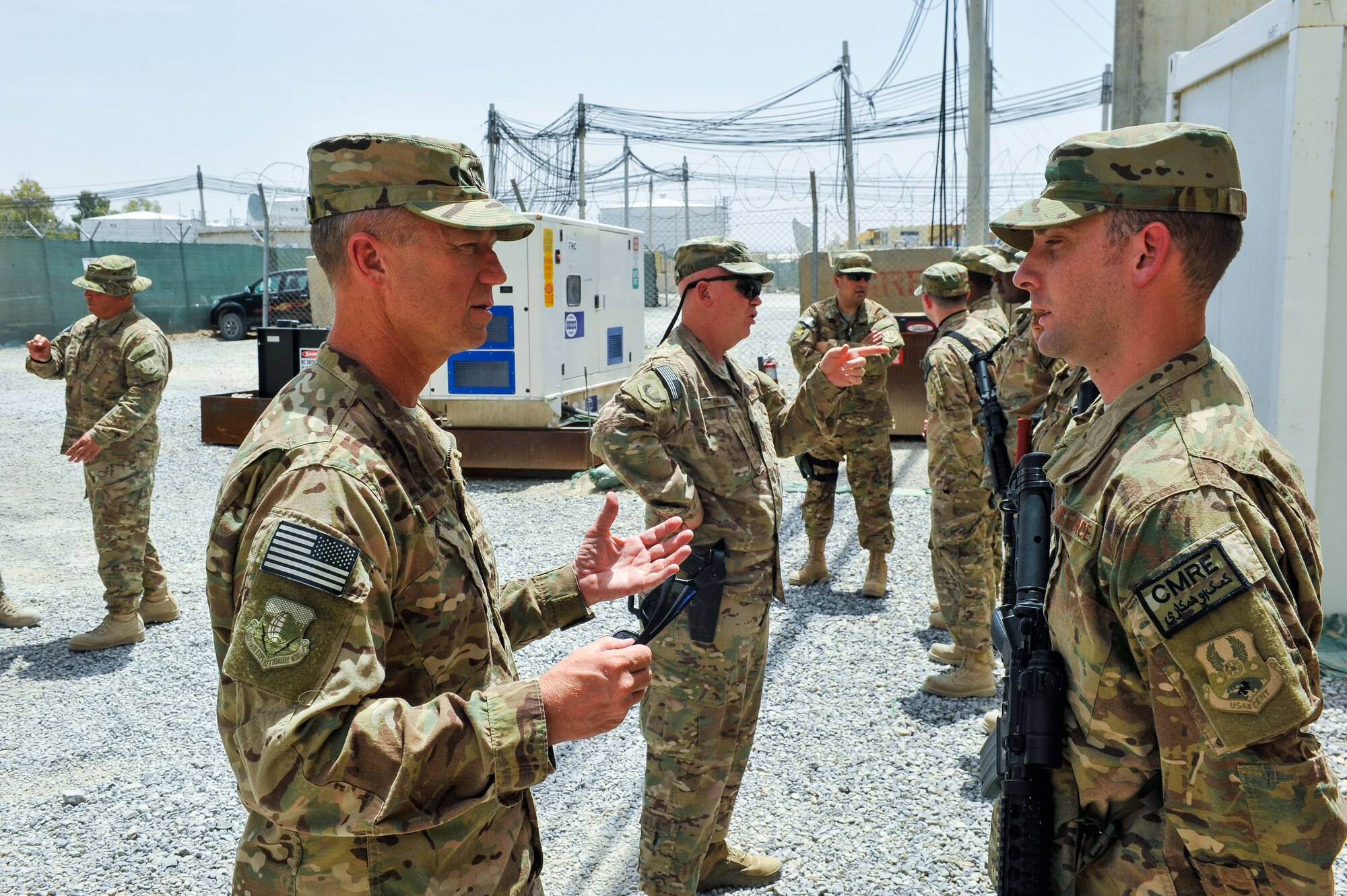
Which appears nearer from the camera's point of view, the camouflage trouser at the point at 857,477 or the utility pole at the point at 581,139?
the camouflage trouser at the point at 857,477

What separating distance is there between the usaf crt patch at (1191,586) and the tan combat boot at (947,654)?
3890mm

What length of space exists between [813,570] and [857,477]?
29.0 inches

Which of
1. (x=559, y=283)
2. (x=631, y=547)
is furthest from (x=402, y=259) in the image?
(x=559, y=283)

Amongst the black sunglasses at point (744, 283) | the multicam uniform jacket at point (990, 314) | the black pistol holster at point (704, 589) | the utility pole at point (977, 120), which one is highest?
the utility pole at point (977, 120)

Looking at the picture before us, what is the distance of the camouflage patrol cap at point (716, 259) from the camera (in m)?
3.60

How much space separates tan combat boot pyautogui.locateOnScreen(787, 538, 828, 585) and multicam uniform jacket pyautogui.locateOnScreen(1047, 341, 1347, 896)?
523 cm

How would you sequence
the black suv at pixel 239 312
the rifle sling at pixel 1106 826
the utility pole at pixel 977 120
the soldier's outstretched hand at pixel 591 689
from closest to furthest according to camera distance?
1. the soldier's outstretched hand at pixel 591 689
2. the rifle sling at pixel 1106 826
3. the utility pole at pixel 977 120
4. the black suv at pixel 239 312

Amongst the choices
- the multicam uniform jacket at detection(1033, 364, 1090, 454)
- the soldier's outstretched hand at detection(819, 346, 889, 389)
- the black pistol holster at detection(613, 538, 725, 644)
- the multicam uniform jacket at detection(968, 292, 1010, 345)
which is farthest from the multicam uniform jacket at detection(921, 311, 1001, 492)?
the black pistol holster at detection(613, 538, 725, 644)

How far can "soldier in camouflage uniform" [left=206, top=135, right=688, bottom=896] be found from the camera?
4.31 ft

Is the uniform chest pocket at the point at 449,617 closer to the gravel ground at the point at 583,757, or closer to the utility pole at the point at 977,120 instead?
the gravel ground at the point at 583,757

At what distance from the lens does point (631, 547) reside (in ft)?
7.23

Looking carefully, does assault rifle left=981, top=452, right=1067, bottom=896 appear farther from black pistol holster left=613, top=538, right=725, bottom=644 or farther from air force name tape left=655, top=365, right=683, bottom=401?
air force name tape left=655, top=365, right=683, bottom=401

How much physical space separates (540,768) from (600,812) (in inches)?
105

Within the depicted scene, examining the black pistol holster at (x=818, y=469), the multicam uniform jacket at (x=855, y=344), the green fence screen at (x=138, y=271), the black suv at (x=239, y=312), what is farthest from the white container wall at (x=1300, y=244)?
the black suv at (x=239, y=312)
